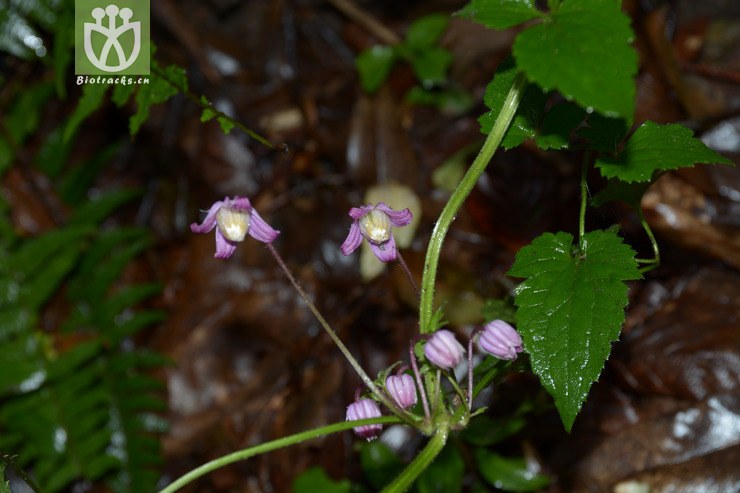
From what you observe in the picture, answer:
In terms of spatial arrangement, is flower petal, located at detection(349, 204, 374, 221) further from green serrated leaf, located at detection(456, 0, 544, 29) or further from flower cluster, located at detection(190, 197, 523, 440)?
green serrated leaf, located at detection(456, 0, 544, 29)

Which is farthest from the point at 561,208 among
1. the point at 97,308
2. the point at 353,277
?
the point at 97,308

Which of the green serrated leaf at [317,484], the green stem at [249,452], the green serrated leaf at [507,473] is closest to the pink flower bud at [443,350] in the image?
the green stem at [249,452]

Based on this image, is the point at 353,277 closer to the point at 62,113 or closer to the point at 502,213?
the point at 502,213

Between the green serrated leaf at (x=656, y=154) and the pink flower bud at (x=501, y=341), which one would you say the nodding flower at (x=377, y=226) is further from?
the green serrated leaf at (x=656, y=154)

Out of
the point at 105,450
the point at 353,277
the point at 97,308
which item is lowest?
the point at 105,450

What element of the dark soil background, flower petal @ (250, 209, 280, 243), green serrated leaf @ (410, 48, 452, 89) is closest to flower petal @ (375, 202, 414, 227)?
flower petal @ (250, 209, 280, 243)
